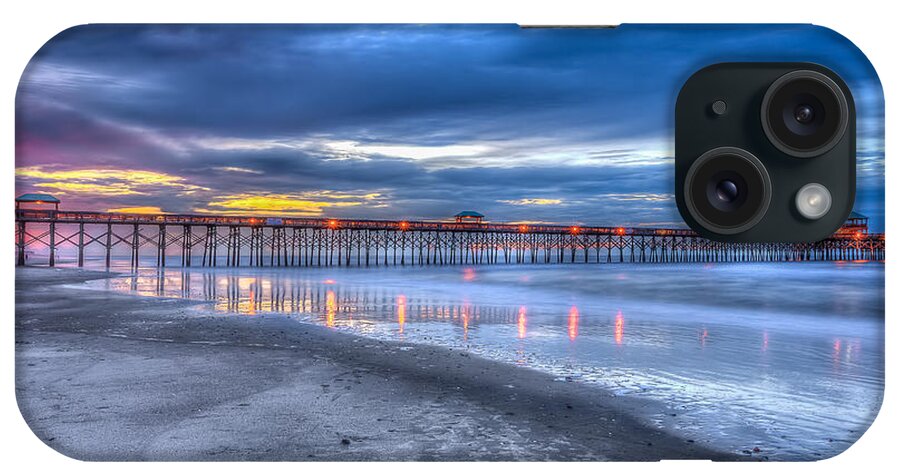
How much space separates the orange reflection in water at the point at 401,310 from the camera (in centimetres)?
1253

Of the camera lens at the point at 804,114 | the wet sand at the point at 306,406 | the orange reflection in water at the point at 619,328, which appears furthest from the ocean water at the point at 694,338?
the camera lens at the point at 804,114

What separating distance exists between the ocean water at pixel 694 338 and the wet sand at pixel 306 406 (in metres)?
0.68

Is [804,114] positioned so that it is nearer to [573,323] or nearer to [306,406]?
[306,406]

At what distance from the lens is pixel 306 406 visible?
18.0 feet

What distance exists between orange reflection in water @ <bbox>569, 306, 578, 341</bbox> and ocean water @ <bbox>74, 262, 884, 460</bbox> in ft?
0.11

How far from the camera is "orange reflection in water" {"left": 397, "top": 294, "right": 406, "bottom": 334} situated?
12530 millimetres

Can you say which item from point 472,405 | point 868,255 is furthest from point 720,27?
point 472,405

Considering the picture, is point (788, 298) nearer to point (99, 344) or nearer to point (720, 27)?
point (720, 27)

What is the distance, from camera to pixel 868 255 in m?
4.84

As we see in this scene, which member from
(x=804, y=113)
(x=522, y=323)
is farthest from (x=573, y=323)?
(x=804, y=113)

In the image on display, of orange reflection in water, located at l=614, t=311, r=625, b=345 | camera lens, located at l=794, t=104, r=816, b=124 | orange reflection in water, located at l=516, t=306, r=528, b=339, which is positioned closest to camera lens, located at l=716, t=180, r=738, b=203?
camera lens, located at l=794, t=104, r=816, b=124

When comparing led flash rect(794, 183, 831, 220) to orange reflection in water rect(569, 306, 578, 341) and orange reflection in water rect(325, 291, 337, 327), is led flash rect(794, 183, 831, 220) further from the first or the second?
orange reflection in water rect(325, 291, 337, 327)

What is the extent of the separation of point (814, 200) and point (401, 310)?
11.5 m

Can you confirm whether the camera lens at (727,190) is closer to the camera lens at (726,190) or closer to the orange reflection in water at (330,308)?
the camera lens at (726,190)
